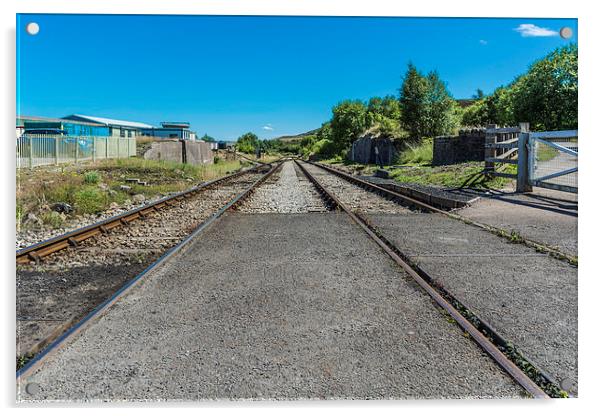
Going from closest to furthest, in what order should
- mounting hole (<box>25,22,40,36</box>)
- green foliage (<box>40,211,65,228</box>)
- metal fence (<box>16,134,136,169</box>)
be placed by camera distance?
mounting hole (<box>25,22,40,36</box>) → green foliage (<box>40,211,65,228</box>) → metal fence (<box>16,134,136,169</box>)

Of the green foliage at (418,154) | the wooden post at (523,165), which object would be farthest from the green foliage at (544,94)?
the green foliage at (418,154)

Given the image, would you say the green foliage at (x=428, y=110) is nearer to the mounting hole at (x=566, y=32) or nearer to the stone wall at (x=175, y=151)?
the stone wall at (x=175, y=151)

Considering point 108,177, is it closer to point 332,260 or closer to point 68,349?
point 332,260

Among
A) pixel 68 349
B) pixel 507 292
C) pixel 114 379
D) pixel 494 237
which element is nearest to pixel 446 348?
pixel 507 292

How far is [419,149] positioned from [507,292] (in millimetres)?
23034

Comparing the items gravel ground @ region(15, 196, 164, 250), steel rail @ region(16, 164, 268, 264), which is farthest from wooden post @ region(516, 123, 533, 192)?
gravel ground @ region(15, 196, 164, 250)

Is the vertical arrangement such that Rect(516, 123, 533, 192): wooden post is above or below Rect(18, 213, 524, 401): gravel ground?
above

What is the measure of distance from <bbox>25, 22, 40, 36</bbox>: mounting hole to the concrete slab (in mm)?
2878

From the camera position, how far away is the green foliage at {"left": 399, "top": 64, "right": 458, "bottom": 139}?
74.5 ft

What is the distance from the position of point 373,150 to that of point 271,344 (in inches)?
1309

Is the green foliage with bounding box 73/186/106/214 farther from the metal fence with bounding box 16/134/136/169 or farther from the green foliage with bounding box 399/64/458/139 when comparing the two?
the green foliage with bounding box 399/64/458/139

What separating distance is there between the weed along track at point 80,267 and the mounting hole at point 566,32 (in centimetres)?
296

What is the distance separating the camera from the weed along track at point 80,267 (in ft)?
9.95

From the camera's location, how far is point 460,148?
1998 centimetres
